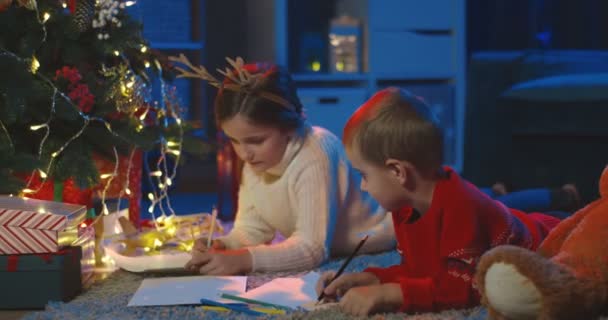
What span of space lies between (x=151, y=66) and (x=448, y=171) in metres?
1.03

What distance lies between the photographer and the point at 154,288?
157 cm

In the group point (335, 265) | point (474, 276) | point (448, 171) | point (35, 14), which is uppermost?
point (35, 14)

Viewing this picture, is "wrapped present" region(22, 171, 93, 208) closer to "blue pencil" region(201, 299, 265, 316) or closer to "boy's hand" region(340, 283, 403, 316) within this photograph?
"blue pencil" region(201, 299, 265, 316)

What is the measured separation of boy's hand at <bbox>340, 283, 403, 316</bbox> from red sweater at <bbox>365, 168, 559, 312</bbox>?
0.02m

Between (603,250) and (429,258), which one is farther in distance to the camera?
(429,258)

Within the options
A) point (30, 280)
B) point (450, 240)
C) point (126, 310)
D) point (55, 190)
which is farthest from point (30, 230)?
point (450, 240)

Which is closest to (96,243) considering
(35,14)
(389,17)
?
(35,14)

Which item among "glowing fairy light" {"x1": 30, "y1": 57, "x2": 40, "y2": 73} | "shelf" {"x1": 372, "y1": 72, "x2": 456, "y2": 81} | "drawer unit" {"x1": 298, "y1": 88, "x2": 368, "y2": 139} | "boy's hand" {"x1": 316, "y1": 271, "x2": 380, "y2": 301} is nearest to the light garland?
"glowing fairy light" {"x1": 30, "y1": 57, "x2": 40, "y2": 73}

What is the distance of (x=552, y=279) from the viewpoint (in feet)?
3.73

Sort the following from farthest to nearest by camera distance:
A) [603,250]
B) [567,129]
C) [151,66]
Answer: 1. [567,129]
2. [151,66]
3. [603,250]

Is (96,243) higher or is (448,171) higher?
(448,171)

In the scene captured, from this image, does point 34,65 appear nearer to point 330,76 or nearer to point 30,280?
point 30,280

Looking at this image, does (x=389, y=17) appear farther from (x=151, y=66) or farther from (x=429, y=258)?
(x=429, y=258)

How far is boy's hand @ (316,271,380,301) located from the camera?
140cm
